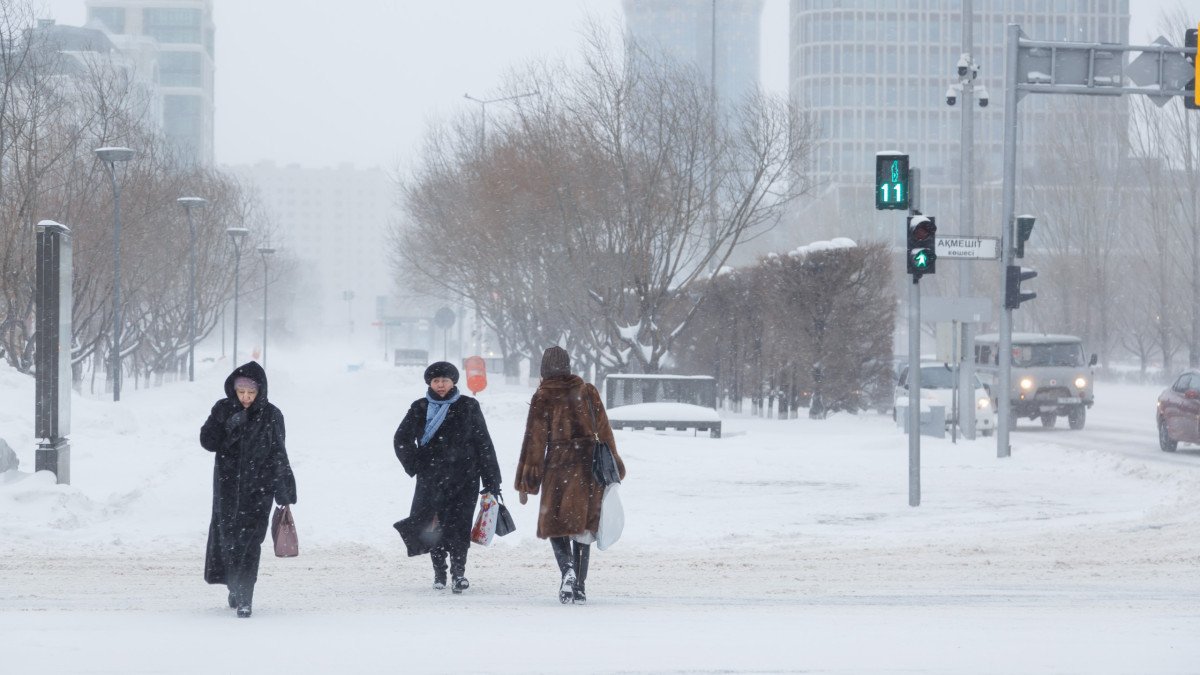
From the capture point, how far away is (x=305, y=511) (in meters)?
14.6

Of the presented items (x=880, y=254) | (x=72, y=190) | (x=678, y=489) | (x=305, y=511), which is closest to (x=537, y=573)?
(x=305, y=511)

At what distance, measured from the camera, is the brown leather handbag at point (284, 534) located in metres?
8.66

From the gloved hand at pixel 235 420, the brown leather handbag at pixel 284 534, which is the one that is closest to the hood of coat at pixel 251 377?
the gloved hand at pixel 235 420

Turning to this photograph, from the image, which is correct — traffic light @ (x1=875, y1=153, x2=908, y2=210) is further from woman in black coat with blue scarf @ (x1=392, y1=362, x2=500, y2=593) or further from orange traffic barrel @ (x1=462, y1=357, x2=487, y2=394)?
orange traffic barrel @ (x1=462, y1=357, x2=487, y2=394)

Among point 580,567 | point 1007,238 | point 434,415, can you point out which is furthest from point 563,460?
point 1007,238

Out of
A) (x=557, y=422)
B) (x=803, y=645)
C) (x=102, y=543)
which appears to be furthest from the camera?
(x=102, y=543)

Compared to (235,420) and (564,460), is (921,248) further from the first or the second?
(235,420)

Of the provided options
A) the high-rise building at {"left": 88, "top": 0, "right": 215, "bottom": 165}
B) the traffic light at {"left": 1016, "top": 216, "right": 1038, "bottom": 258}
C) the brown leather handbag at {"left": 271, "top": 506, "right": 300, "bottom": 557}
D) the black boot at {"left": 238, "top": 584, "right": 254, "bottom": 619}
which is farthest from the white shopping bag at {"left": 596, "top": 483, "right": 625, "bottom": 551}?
the high-rise building at {"left": 88, "top": 0, "right": 215, "bottom": 165}

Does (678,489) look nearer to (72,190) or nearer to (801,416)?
(801,416)

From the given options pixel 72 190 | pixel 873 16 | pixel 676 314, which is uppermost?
pixel 873 16

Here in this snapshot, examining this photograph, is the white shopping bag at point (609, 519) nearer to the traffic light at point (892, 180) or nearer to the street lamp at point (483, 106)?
the traffic light at point (892, 180)

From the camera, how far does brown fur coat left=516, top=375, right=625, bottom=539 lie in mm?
9047

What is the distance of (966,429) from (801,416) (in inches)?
443

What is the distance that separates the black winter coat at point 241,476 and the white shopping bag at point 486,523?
4.02 feet
